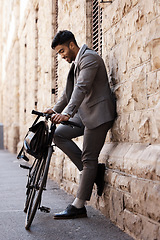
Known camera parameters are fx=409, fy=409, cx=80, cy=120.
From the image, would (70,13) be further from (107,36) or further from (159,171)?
(159,171)

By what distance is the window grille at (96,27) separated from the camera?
5.51 metres

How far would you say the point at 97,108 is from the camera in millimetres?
4074

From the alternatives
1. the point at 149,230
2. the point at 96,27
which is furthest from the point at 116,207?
the point at 96,27

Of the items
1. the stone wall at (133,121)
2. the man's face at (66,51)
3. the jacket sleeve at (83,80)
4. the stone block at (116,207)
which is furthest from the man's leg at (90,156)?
the man's face at (66,51)

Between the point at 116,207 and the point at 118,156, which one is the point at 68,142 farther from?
the point at 116,207

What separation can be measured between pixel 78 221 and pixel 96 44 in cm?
259

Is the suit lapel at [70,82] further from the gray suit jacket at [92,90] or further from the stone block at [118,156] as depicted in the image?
the stone block at [118,156]

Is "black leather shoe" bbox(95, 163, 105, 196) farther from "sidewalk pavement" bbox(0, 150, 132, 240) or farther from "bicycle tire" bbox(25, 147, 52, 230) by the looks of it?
"bicycle tire" bbox(25, 147, 52, 230)

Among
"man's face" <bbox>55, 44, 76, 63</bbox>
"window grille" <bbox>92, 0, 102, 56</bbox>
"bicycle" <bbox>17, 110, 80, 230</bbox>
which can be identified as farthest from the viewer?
"window grille" <bbox>92, 0, 102, 56</bbox>

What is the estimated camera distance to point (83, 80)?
12.9 ft

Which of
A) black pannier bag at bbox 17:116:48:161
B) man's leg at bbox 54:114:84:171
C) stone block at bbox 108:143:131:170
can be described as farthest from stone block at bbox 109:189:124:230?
black pannier bag at bbox 17:116:48:161

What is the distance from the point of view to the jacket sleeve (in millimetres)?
3875

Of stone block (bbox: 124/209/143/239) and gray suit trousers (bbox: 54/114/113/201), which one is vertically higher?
gray suit trousers (bbox: 54/114/113/201)

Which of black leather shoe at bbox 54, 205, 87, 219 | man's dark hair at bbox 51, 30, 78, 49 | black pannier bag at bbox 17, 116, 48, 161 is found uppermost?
man's dark hair at bbox 51, 30, 78, 49
